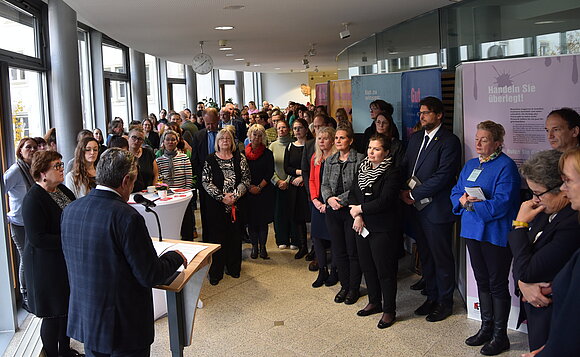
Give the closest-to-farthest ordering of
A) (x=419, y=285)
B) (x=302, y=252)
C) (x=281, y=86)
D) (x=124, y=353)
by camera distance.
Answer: (x=124, y=353) < (x=419, y=285) < (x=302, y=252) < (x=281, y=86)

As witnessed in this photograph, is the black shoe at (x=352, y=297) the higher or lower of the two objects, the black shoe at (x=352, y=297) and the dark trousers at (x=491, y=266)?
the lower

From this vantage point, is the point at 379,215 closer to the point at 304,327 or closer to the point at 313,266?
the point at 304,327

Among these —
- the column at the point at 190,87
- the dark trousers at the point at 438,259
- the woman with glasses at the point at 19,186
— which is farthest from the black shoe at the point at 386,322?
the column at the point at 190,87

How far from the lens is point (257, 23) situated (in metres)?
7.82

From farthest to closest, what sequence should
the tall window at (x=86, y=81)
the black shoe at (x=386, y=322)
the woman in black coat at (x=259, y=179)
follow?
the tall window at (x=86, y=81), the woman in black coat at (x=259, y=179), the black shoe at (x=386, y=322)

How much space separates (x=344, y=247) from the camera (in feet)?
16.8

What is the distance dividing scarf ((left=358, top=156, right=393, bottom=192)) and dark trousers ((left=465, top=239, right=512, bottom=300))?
34.7 inches

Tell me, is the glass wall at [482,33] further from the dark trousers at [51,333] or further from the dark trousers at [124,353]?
the dark trousers at [51,333]

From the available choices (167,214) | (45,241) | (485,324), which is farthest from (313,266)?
(45,241)

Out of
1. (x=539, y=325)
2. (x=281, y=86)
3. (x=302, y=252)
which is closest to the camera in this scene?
(x=539, y=325)

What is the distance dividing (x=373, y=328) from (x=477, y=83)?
7.28 feet

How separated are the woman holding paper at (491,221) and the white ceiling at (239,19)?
3.03m

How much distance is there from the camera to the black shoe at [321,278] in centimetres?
562

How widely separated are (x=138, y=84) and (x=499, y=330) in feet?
36.6
